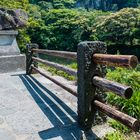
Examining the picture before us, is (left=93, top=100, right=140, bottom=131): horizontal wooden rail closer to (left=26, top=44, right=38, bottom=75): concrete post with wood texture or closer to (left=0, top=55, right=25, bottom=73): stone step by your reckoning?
(left=26, top=44, right=38, bottom=75): concrete post with wood texture

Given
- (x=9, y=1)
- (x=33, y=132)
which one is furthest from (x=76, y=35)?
(x=33, y=132)

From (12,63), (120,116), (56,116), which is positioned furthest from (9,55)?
(120,116)

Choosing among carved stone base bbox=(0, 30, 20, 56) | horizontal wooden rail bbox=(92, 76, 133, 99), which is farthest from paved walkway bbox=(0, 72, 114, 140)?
carved stone base bbox=(0, 30, 20, 56)

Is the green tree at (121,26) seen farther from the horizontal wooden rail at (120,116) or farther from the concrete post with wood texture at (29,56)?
the horizontal wooden rail at (120,116)

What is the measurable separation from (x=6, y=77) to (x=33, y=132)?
12.2 ft

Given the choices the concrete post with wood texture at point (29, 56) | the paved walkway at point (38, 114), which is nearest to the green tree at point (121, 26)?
the concrete post with wood texture at point (29, 56)

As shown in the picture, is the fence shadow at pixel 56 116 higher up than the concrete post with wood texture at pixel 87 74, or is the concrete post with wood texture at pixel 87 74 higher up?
the concrete post with wood texture at pixel 87 74

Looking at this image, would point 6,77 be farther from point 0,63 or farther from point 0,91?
point 0,91

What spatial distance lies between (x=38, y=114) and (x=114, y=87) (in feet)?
4.64

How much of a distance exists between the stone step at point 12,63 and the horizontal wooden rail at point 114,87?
467cm

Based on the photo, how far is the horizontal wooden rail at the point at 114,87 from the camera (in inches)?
106

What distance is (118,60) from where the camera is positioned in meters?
2.75

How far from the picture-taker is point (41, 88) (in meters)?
5.56

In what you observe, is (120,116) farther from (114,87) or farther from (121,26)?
(121,26)
